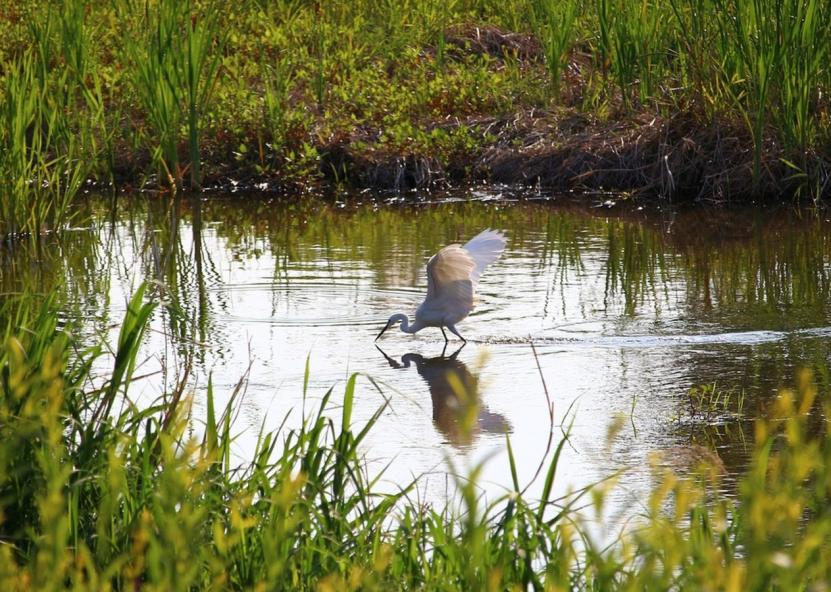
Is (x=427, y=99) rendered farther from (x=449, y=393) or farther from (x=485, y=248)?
(x=449, y=393)

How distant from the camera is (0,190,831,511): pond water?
459 centimetres

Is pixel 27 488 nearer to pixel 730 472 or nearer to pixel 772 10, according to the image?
pixel 730 472

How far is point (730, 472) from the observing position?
4.14 meters

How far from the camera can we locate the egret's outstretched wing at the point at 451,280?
585 cm

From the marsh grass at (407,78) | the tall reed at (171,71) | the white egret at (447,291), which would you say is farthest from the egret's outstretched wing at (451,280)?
the tall reed at (171,71)

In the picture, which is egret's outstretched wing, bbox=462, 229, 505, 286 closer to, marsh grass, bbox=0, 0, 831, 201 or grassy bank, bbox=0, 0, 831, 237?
grassy bank, bbox=0, 0, 831, 237

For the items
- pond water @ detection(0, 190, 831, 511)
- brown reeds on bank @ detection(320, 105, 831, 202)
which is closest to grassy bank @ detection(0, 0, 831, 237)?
brown reeds on bank @ detection(320, 105, 831, 202)

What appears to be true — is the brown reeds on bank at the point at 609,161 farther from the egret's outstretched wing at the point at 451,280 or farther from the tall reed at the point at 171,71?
the egret's outstretched wing at the point at 451,280

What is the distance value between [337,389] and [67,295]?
7.23 ft

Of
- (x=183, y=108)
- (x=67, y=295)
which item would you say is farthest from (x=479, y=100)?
(x=67, y=295)

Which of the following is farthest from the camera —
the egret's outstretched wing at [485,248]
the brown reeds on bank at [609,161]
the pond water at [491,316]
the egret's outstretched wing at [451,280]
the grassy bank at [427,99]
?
the brown reeds on bank at [609,161]

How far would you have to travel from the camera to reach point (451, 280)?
5.96 metres

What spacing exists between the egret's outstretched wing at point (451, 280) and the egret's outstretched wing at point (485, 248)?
0.13m

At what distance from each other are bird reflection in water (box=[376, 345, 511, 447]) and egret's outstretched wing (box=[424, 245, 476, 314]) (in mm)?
238
